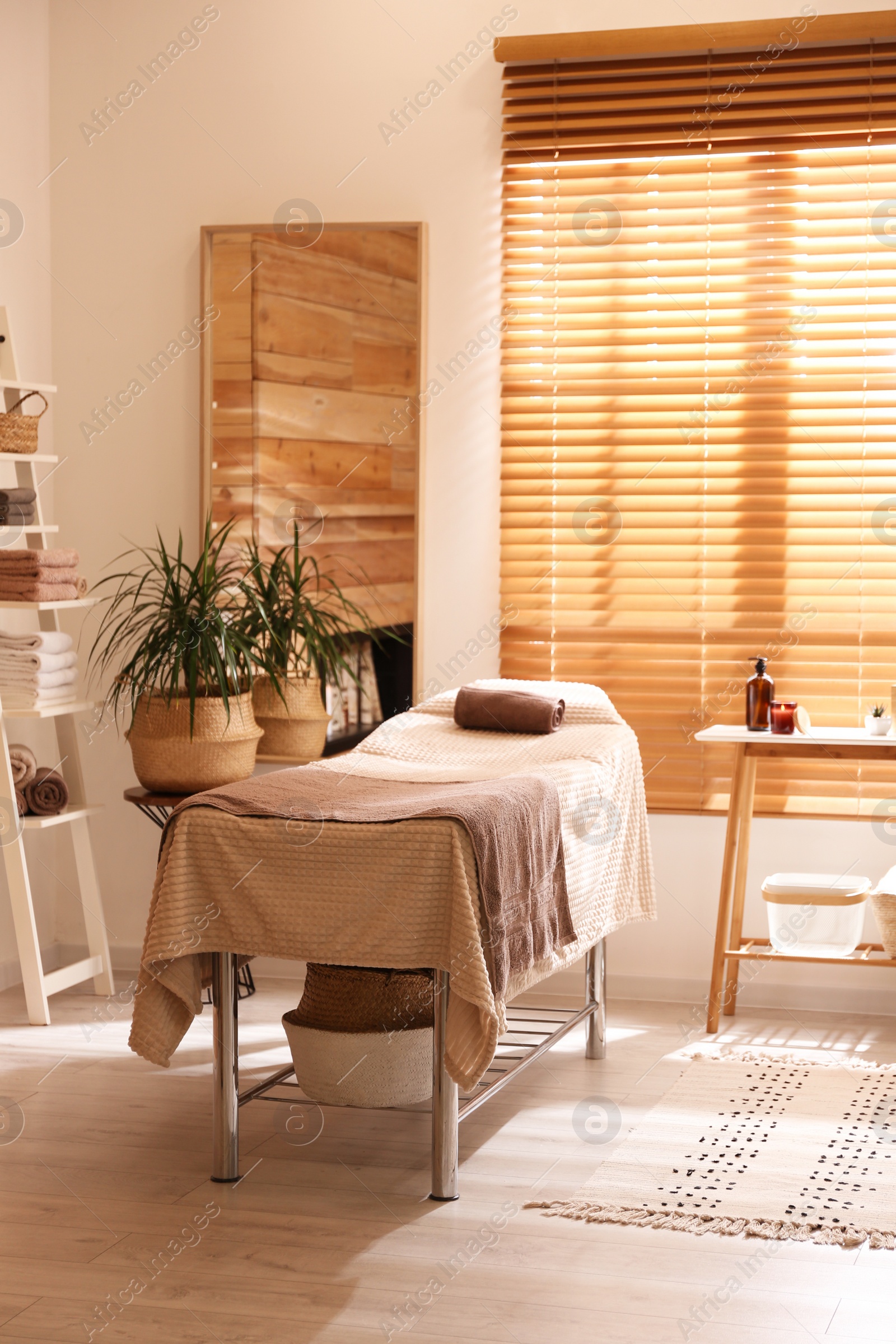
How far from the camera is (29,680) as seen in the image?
12.0 ft

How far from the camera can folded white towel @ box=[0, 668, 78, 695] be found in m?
3.65

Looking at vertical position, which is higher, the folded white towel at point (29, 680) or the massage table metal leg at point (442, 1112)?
the folded white towel at point (29, 680)

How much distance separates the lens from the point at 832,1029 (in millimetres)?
3605

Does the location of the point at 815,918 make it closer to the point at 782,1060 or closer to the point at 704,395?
the point at 782,1060

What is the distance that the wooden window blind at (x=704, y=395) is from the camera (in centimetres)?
373

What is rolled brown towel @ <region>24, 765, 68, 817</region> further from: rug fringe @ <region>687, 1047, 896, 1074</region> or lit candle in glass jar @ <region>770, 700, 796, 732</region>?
lit candle in glass jar @ <region>770, 700, 796, 732</region>

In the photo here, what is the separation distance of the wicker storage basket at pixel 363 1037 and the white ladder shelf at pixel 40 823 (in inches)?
46.6

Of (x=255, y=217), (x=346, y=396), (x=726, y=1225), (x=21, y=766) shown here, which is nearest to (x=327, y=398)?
(x=346, y=396)

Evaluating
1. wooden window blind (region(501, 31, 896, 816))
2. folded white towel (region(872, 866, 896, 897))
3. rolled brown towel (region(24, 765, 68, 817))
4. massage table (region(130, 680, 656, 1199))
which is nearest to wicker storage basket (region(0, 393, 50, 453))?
rolled brown towel (region(24, 765, 68, 817))

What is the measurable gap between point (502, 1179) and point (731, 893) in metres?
1.23

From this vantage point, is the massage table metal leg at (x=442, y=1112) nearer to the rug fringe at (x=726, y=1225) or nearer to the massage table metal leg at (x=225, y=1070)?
the rug fringe at (x=726, y=1225)

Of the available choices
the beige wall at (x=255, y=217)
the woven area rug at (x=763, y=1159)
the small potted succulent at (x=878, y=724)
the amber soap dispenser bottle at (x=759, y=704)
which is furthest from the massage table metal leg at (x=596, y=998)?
the small potted succulent at (x=878, y=724)

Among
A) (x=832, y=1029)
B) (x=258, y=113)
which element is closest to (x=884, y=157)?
(x=258, y=113)

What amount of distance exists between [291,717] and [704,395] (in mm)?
1395
